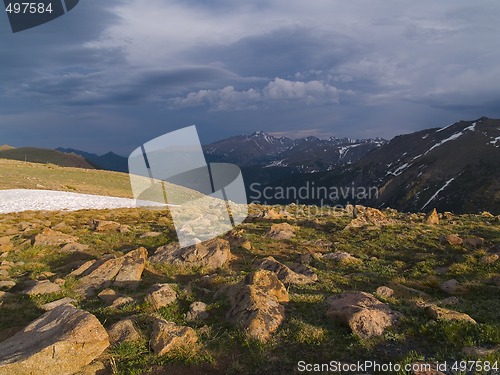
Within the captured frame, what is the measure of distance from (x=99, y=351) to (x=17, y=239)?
860 inches

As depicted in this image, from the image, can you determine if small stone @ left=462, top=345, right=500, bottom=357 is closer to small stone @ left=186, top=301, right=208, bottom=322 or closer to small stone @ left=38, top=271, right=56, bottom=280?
small stone @ left=186, top=301, right=208, bottom=322

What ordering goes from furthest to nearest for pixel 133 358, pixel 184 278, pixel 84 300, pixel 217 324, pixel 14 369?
pixel 184 278, pixel 84 300, pixel 217 324, pixel 133 358, pixel 14 369

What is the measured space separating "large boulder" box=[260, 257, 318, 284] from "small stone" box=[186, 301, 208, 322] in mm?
4922

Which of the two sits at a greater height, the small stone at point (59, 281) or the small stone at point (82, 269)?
the small stone at point (59, 281)

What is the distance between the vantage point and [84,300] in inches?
611

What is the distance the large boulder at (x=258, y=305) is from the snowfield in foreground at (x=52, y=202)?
1471 inches

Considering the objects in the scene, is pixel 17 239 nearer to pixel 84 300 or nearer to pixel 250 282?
pixel 84 300

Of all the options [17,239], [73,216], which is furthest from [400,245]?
[73,216]

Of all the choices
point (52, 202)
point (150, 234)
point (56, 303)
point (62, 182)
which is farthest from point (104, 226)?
point (62, 182)

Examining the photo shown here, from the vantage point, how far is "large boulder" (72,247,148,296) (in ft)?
56.2

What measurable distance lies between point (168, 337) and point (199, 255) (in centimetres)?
1018

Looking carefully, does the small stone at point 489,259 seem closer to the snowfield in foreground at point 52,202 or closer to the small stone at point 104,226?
the small stone at point 104,226

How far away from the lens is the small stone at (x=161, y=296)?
45.7 feet

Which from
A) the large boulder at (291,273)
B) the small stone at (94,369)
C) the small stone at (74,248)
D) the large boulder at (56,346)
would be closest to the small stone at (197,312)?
the large boulder at (56,346)
